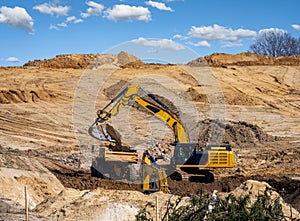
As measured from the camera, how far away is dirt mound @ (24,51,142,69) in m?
38.6

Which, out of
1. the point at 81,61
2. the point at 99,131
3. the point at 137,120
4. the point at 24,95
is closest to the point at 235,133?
the point at 137,120

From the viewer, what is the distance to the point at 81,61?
41406mm

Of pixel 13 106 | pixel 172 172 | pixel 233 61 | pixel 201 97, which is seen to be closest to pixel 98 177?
pixel 172 172

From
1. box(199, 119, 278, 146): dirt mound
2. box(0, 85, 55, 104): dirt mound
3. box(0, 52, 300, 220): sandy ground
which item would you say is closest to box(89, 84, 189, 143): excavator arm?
box(0, 52, 300, 220): sandy ground

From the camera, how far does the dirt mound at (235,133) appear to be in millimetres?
21375

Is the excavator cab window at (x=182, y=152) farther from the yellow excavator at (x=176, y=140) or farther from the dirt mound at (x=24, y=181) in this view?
the dirt mound at (x=24, y=181)

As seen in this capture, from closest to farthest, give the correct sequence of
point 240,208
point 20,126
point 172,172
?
point 240,208 → point 172,172 → point 20,126

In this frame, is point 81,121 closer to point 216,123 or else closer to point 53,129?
point 53,129

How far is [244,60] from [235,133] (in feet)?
74.4

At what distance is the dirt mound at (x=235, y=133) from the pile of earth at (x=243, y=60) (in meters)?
17.9

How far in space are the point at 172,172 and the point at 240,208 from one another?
912 cm

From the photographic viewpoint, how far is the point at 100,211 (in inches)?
328

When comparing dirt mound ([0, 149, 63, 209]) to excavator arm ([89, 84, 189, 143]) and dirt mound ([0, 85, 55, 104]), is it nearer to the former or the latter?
excavator arm ([89, 84, 189, 143])

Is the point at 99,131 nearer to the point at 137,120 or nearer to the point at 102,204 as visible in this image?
the point at 102,204
